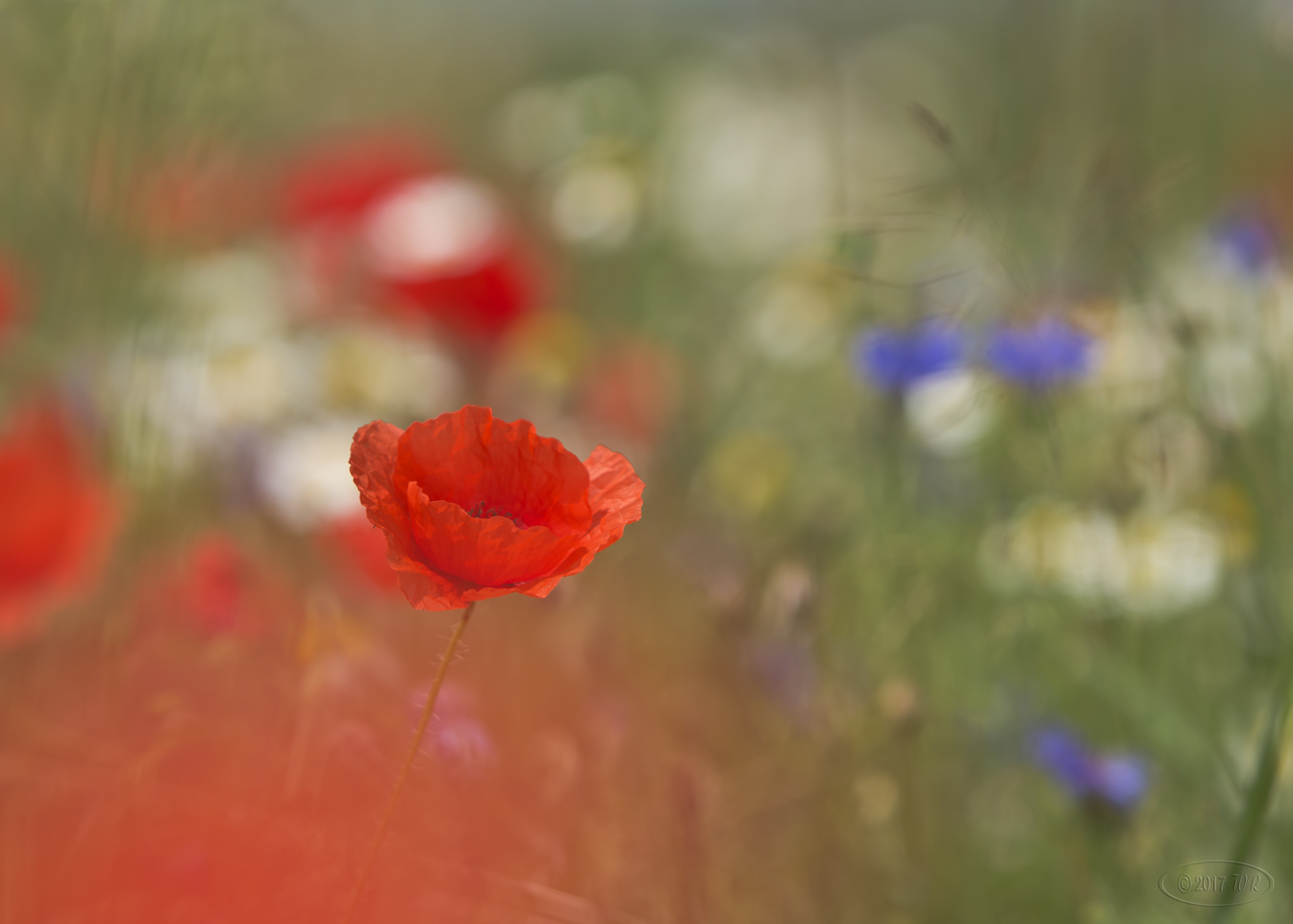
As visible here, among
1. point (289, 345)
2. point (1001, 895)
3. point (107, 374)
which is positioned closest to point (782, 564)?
point (1001, 895)

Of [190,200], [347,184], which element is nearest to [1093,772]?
[190,200]

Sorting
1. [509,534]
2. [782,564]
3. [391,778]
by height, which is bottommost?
[782,564]

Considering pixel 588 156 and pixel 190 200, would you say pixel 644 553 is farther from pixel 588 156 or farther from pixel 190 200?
pixel 588 156

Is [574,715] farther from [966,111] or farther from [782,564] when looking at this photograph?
[966,111]

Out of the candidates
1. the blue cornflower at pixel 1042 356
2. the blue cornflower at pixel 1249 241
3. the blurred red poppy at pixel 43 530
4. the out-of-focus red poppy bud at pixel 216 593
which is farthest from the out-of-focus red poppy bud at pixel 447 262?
the blue cornflower at pixel 1249 241

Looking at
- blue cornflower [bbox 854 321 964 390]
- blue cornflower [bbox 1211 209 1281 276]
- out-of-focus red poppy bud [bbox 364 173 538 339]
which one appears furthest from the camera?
out-of-focus red poppy bud [bbox 364 173 538 339]

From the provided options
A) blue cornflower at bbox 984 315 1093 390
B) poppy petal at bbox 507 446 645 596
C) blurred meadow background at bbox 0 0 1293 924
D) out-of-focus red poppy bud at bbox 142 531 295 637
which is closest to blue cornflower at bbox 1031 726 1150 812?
blurred meadow background at bbox 0 0 1293 924

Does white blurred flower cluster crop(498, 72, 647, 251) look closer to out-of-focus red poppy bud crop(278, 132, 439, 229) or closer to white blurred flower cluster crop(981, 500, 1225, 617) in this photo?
out-of-focus red poppy bud crop(278, 132, 439, 229)

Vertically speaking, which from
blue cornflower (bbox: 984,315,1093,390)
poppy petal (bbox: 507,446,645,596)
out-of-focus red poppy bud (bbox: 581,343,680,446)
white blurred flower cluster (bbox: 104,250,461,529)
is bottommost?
out-of-focus red poppy bud (bbox: 581,343,680,446)
